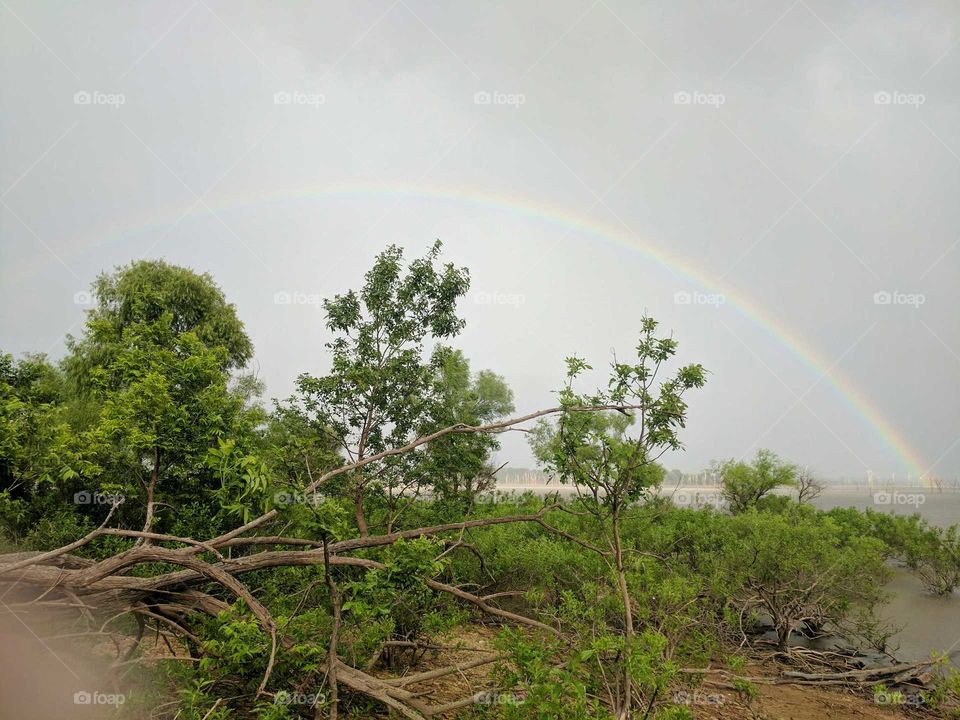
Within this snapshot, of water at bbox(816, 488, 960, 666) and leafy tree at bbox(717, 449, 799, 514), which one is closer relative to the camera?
water at bbox(816, 488, 960, 666)

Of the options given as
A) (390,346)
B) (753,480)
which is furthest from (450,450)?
(753,480)

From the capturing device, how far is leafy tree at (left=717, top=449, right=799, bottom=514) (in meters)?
25.2

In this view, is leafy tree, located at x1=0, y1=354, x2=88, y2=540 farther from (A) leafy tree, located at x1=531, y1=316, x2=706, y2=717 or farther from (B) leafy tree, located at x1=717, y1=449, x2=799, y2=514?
(B) leafy tree, located at x1=717, y1=449, x2=799, y2=514

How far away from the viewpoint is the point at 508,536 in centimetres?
1145

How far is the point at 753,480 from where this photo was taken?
25.7m

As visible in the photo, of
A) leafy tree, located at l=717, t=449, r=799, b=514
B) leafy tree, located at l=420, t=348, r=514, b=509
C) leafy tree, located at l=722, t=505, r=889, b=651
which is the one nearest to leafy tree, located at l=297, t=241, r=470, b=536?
leafy tree, located at l=420, t=348, r=514, b=509

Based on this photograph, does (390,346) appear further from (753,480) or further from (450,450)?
(753,480)

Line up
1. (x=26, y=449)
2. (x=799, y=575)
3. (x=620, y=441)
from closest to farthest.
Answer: (x=620, y=441)
(x=26, y=449)
(x=799, y=575)

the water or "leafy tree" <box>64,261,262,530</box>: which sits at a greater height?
"leafy tree" <box>64,261,262,530</box>

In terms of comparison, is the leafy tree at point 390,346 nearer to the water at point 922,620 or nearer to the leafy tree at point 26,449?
the leafy tree at point 26,449

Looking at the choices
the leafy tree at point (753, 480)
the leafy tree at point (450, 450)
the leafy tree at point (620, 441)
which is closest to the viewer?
the leafy tree at point (620, 441)

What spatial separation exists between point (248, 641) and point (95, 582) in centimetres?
174

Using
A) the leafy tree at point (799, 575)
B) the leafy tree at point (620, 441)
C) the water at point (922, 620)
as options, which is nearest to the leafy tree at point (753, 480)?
the water at point (922, 620)

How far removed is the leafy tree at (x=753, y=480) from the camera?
25.2m
